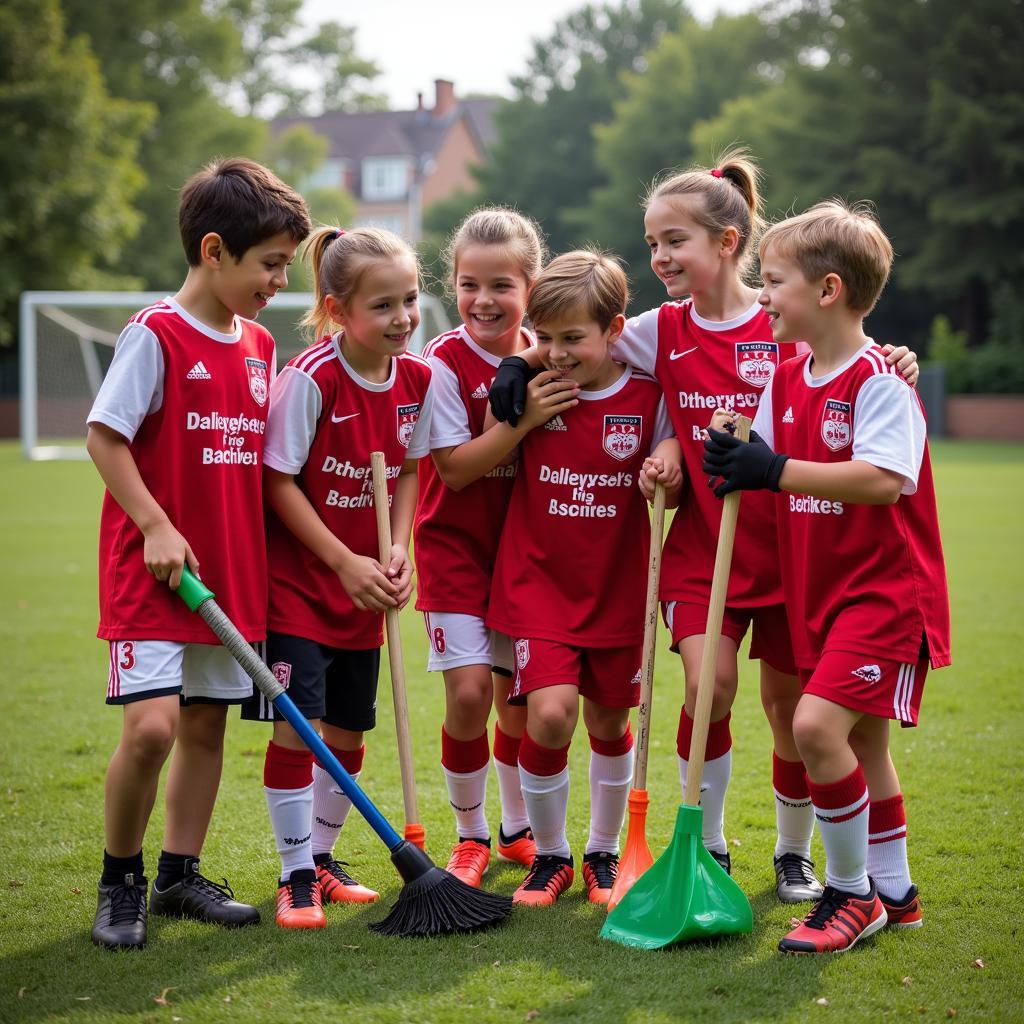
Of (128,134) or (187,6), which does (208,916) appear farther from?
(187,6)

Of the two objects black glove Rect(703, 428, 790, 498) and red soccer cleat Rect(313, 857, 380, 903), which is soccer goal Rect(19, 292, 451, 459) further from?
black glove Rect(703, 428, 790, 498)

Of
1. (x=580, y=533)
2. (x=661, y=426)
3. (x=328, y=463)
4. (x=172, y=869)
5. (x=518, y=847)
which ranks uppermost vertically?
(x=661, y=426)

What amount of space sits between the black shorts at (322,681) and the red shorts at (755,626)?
0.95 m

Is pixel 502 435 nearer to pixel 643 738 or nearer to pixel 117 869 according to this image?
pixel 643 738

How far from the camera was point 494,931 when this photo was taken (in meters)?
3.65

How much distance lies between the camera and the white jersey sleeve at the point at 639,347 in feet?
13.4

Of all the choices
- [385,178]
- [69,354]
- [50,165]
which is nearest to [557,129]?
[385,178]

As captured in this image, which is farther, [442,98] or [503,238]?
[442,98]

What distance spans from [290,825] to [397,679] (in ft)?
1.76

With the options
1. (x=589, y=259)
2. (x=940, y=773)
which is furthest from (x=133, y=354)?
(x=940, y=773)

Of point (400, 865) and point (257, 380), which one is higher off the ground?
point (257, 380)

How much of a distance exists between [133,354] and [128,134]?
3294 centimetres

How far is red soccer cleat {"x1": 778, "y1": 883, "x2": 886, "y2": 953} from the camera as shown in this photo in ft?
11.4

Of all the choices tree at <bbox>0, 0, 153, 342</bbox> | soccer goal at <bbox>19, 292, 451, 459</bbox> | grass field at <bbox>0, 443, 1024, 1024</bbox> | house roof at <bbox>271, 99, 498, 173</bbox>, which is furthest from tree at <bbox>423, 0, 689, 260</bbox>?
grass field at <bbox>0, 443, 1024, 1024</bbox>
